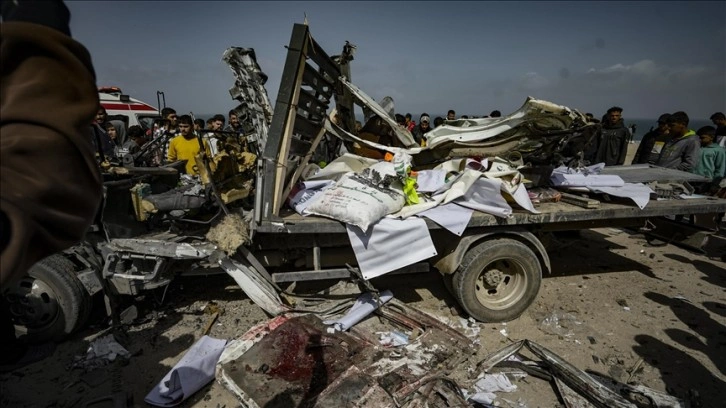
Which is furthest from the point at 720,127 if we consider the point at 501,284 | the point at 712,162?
the point at 501,284

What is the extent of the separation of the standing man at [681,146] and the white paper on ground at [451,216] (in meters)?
5.30

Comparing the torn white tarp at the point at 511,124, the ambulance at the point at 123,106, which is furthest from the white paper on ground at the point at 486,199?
the ambulance at the point at 123,106

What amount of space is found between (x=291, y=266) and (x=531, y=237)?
277 centimetres

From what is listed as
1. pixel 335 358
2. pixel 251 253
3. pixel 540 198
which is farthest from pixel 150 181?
pixel 540 198

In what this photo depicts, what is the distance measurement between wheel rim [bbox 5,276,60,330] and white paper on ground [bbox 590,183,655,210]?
243 inches

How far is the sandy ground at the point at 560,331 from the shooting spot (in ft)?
10.1

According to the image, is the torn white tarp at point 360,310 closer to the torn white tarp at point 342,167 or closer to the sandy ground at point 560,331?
the sandy ground at point 560,331

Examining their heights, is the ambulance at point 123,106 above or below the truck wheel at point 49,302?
above

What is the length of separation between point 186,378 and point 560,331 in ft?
12.4

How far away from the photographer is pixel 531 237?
401 centimetres

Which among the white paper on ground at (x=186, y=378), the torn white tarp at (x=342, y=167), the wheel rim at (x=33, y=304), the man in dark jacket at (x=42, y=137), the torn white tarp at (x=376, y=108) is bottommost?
the white paper on ground at (x=186, y=378)

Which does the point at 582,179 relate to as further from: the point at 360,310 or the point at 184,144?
the point at 184,144

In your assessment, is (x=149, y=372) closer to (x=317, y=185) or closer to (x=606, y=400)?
(x=317, y=185)

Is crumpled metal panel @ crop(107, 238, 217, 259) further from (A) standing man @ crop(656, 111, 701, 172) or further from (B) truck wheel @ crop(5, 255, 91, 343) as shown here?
(A) standing man @ crop(656, 111, 701, 172)
